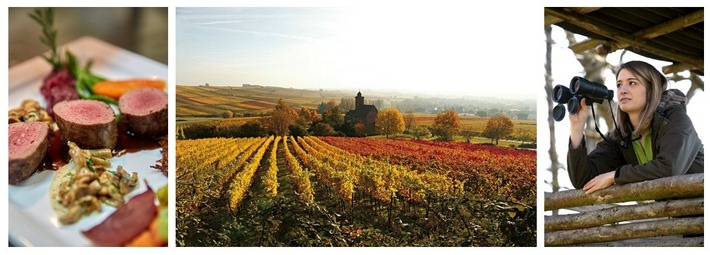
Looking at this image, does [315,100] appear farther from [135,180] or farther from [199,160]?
[135,180]

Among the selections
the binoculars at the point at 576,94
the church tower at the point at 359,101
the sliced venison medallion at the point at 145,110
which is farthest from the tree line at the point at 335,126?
the binoculars at the point at 576,94

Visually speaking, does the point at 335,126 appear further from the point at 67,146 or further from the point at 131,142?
the point at 67,146

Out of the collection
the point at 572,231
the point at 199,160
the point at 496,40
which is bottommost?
the point at 572,231

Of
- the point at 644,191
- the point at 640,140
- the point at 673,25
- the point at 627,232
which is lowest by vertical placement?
the point at 627,232

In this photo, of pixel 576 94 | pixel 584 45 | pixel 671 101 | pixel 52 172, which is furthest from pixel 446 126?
Result: pixel 52 172

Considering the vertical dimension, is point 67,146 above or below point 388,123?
below

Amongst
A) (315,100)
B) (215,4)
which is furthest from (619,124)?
(215,4)

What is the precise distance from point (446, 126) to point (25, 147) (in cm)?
299

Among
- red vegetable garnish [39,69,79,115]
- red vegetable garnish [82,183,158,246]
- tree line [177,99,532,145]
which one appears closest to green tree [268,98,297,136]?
tree line [177,99,532,145]

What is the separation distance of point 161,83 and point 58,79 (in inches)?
28.4

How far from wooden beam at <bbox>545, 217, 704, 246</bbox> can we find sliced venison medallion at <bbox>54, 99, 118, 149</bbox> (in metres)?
3.20

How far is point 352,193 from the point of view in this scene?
6750 mm

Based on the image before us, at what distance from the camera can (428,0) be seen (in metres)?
6.71

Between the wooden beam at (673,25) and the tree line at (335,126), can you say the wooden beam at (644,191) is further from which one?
the wooden beam at (673,25)
